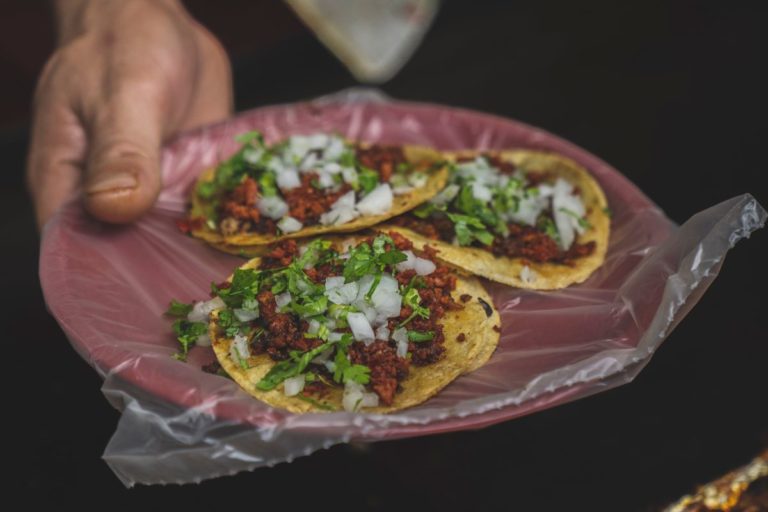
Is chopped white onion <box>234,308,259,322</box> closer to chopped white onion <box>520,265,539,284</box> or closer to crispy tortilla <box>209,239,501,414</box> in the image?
crispy tortilla <box>209,239,501,414</box>

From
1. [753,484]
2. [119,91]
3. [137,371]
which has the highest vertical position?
[119,91]

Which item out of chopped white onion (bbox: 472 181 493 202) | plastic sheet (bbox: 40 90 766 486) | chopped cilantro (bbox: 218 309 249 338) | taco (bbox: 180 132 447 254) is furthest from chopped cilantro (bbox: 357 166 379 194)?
chopped cilantro (bbox: 218 309 249 338)

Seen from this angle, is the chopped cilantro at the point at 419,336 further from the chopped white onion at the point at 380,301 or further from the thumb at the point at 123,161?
the thumb at the point at 123,161

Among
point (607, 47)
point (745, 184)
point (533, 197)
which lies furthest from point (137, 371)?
point (607, 47)

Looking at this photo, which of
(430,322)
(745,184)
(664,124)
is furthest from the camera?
(664,124)

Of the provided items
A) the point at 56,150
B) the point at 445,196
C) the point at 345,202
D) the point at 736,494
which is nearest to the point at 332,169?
the point at 345,202

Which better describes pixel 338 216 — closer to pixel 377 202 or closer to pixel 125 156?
pixel 377 202

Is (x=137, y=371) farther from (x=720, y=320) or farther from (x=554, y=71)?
(x=554, y=71)
